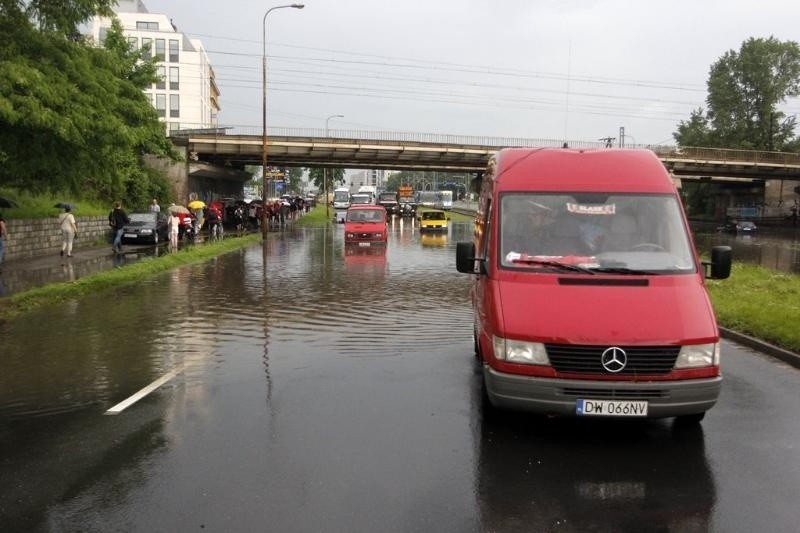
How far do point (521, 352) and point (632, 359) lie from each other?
2.69ft

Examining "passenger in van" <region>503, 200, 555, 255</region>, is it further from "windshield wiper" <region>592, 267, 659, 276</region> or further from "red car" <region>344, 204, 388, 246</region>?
"red car" <region>344, 204, 388, 246</region>

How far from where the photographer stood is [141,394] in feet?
22.3

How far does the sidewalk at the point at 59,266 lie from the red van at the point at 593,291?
11.5 metres

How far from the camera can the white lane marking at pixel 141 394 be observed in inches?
247

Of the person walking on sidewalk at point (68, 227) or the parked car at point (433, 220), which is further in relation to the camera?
the parked car at point (433, 220)

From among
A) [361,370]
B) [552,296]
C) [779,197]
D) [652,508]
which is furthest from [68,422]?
[779,197]

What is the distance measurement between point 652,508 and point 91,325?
9.04 meters

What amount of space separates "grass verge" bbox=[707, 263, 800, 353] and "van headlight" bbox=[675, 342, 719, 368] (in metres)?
4.39

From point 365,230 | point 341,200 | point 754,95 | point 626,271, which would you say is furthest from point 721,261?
point 754,95

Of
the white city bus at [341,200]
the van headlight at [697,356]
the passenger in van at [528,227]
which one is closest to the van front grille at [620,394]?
the van headlight at [697,356]

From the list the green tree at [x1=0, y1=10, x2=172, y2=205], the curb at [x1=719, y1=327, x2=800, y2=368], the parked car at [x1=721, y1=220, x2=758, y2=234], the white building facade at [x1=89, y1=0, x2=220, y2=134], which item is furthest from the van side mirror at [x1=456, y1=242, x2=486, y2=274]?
the white building facade at [x1=89, y1=0, x2=220, y2=134]

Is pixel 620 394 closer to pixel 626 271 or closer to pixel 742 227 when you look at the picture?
pixel 626 271

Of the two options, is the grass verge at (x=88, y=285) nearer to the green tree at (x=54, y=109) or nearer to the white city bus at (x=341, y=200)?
the green tree at (x=54, y=109)

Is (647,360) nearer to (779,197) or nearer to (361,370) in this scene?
(361,370)
